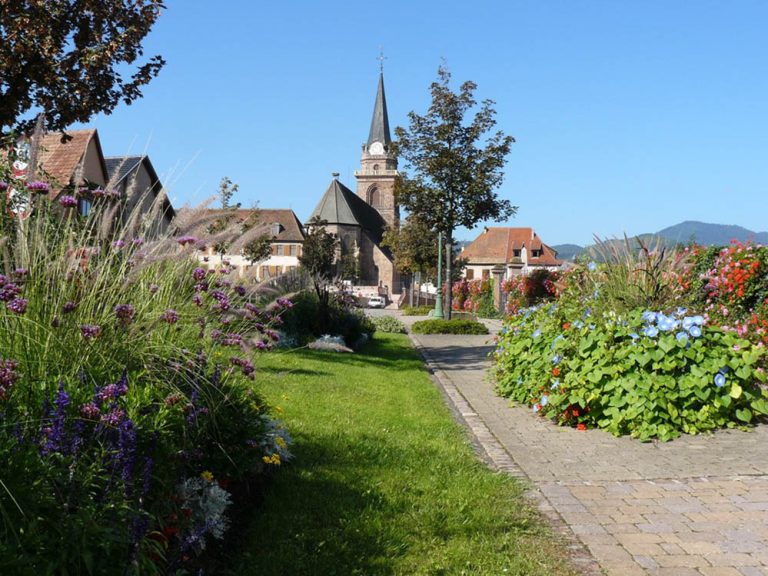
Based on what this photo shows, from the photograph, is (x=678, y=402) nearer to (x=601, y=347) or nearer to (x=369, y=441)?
(x=601, y=347)

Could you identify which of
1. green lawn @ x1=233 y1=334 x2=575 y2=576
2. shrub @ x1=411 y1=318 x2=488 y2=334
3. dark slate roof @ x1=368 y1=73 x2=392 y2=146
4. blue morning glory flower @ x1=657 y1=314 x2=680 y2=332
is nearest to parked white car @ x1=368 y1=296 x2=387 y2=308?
shrub @ x1=411 y1=318 x2=488 y2=334

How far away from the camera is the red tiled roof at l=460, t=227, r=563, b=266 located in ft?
236

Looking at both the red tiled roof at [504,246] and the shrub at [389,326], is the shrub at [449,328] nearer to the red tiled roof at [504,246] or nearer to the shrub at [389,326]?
the shrub at [389,326]

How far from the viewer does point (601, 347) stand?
6.64 metres

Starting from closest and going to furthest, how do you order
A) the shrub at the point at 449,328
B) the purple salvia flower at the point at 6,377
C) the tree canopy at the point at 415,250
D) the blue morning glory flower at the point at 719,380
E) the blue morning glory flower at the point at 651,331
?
the purple salvia flower at the point at 6,377, the blue morning glory flower at the point at 719,380, the blue morning glory flower at the point at 651,331, the shrub at the point at 449,328, the tree canopy at the point at 415,250

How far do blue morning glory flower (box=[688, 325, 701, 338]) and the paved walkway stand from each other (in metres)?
0.87

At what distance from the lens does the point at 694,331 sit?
6230mm

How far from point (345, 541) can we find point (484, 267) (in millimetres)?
70399

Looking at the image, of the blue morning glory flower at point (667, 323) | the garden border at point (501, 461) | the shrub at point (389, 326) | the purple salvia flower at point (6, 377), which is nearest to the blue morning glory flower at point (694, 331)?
the blue morning glory flower at point (667, 323)

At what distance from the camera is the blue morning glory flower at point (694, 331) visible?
6.19 m

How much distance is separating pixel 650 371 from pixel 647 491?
1.87 m

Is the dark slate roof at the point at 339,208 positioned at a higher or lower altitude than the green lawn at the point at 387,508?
higher

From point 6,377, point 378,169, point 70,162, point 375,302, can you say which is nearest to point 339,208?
point 378,169

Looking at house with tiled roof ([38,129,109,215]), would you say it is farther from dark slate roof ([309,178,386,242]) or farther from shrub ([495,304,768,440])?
dark slate roof ([309,178,386,242])
